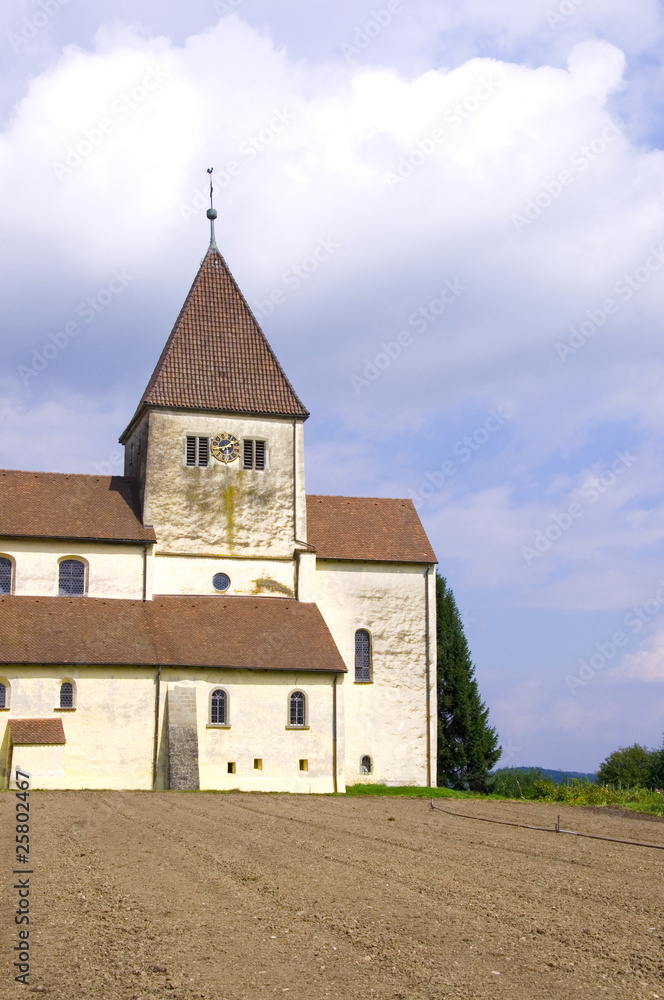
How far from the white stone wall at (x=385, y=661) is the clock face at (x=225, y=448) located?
199 inches

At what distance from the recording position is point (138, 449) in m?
40.6

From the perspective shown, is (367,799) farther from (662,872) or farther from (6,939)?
(6,939)

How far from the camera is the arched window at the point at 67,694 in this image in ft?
112

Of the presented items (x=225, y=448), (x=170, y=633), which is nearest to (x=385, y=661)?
(x=170, y=633)

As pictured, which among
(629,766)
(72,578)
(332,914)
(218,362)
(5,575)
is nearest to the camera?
(332,914)

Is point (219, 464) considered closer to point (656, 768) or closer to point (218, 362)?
point (218, 362)

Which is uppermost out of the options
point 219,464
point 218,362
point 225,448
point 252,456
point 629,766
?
point 218,362

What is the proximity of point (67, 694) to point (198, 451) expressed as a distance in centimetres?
985

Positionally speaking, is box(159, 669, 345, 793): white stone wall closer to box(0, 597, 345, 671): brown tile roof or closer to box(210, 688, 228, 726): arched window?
box(210, 688, 228, 726): arched window

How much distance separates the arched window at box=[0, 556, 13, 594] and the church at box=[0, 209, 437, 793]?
0.21 feet

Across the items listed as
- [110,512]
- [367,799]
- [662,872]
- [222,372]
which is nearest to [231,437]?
[222,372]

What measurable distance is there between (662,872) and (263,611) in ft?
76.9

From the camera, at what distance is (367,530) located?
41688mm

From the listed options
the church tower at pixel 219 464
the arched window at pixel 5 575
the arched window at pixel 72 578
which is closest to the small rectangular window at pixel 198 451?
the church tower at pixel 219 464
